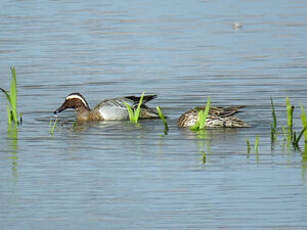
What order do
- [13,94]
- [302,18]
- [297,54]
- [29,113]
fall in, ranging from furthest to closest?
[302,18] → [297,54] → [29,113] → [13,94]

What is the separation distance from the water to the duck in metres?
0.25

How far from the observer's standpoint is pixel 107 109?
626 inches

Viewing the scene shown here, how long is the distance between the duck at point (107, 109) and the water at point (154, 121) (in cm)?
25

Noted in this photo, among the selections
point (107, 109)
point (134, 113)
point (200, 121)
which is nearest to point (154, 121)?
point (134, 113)

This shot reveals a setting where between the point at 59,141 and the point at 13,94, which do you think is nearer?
the point at 59,141

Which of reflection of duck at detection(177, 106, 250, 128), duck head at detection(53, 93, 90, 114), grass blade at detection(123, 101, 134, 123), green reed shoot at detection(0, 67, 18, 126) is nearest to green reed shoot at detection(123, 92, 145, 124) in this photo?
grass blade at detection(123, 101, 134, 123)

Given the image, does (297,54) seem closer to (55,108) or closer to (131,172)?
(55,108)

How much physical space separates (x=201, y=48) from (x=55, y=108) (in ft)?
20.6

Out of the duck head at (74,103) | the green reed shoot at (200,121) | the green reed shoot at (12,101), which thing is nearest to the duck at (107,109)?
the duck head at (74,103)

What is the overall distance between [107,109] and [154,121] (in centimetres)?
72

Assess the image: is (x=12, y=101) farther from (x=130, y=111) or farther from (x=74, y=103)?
(x=130, y=111)

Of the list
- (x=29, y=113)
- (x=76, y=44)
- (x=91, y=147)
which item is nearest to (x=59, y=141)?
(x=91, y=147)

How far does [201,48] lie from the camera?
22.6 metres

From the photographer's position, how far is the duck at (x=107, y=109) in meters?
15.9
